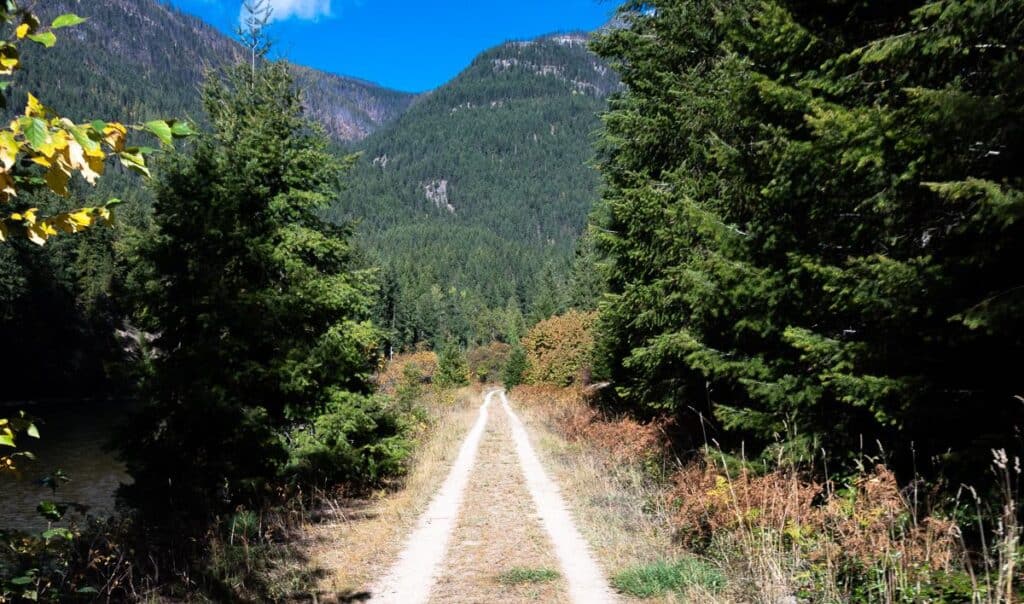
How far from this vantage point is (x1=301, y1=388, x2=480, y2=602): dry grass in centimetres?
678

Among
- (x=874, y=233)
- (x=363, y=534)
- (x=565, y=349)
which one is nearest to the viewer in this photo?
(x=874, y=233)

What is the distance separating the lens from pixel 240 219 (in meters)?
10.2

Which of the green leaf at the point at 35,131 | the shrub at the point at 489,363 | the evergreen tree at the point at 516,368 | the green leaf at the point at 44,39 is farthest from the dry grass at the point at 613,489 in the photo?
the shrub at the point at 489,363

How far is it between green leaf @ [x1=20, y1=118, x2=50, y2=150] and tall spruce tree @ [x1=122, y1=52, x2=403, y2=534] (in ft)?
25.5

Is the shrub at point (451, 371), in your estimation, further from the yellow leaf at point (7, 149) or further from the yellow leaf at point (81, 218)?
the yellow leaf at point (7, 149)

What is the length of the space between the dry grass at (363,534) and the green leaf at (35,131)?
564 centimetres

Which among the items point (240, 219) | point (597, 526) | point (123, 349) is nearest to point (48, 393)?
point (123, 349)

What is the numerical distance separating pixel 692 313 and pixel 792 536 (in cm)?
454

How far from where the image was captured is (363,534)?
8.65m

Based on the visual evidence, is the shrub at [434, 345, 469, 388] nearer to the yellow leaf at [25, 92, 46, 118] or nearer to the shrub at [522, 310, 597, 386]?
the shrub at [522, 310, 597, 386]

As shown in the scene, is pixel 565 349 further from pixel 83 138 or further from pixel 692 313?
pixel 83 138

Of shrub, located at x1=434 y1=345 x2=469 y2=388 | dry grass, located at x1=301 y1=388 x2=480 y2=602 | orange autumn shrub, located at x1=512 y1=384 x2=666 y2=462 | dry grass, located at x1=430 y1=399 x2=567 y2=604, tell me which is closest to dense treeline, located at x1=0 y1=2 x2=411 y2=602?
dry grass, located at x1=301 y1=388 x2=480 y2=602

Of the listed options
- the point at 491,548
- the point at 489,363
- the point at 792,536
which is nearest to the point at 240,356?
the point at 491,548

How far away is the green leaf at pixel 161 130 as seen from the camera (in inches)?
69.4
